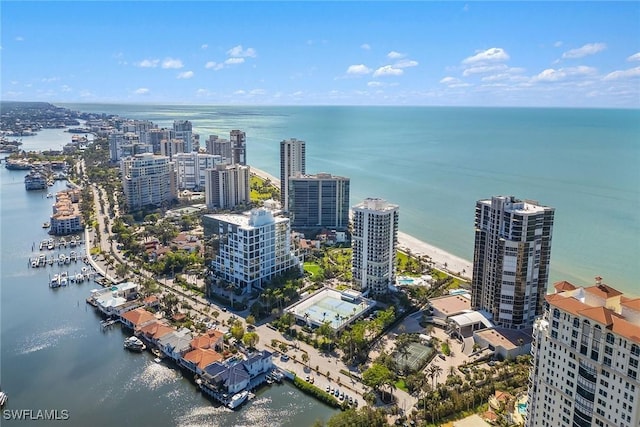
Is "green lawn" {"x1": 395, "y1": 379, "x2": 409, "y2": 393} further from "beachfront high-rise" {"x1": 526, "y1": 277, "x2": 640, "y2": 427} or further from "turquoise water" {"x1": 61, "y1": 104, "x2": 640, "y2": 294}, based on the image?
"turquoise water" {"x1": 61, "y1": 104, "x2": 640, "y2": 294}

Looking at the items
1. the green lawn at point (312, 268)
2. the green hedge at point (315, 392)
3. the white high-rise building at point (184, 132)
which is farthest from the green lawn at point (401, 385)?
the white high-rise building at point (184, 132)

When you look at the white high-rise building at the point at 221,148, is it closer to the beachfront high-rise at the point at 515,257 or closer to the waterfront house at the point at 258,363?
the beachfront high-rise at the point at 515,257

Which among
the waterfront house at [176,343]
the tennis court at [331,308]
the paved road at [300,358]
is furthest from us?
the tennis court at [331,308]

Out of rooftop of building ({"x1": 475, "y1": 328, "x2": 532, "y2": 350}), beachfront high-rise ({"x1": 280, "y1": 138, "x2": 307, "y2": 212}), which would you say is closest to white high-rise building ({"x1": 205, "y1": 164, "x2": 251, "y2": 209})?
beachfront high-rise ({"x1": 280, "y1": 138, "x2": 307, "y2": 212})

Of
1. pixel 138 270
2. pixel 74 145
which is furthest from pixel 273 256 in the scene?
pixel 74 145

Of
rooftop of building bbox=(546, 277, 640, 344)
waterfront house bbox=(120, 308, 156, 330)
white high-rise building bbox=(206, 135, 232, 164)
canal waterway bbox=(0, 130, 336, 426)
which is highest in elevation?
white high-rise building bbox=(206, 135, 232, 164)

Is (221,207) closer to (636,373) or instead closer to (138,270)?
(138,270)
